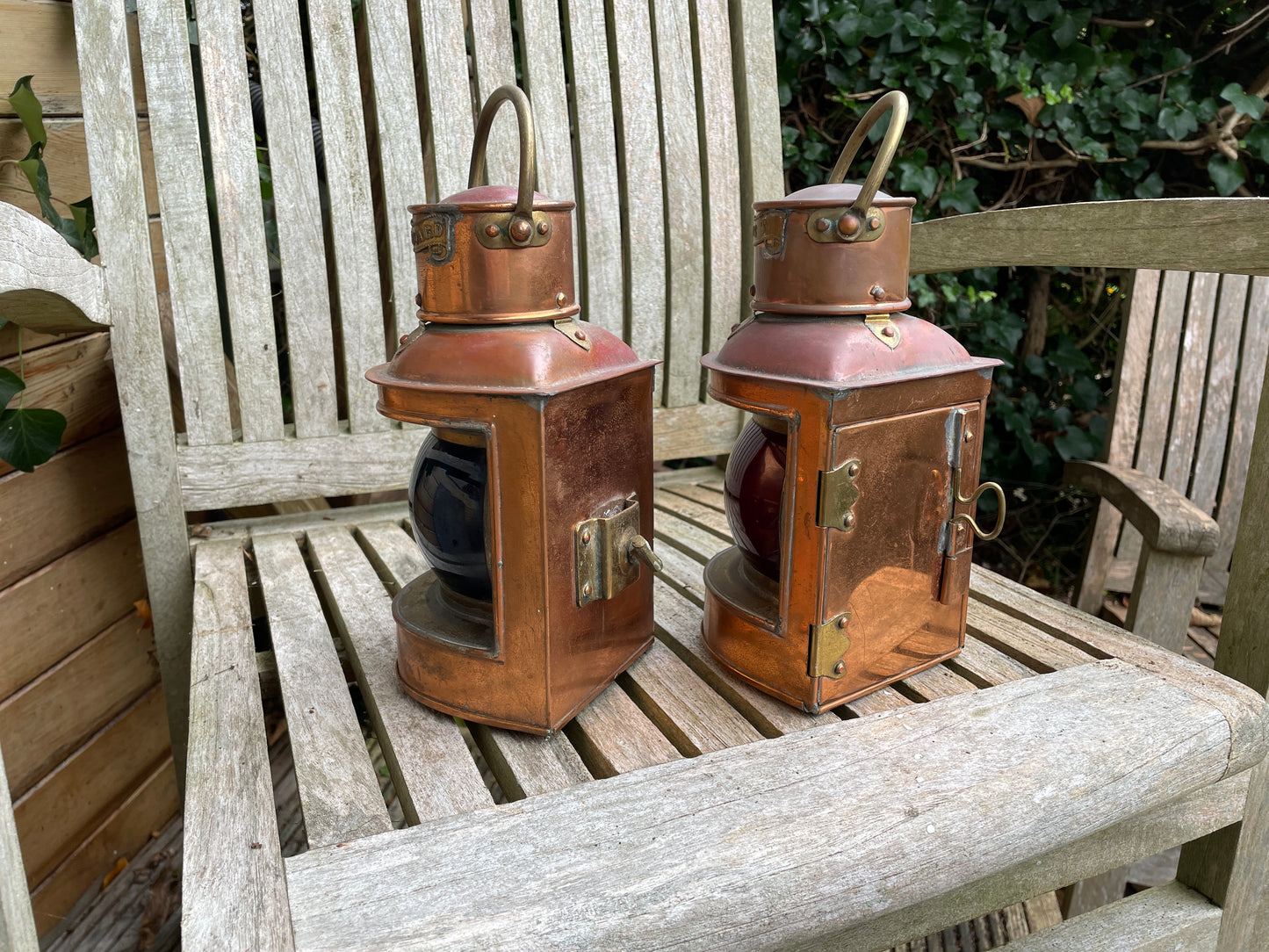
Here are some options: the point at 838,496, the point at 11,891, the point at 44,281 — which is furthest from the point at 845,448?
the point at 44,281

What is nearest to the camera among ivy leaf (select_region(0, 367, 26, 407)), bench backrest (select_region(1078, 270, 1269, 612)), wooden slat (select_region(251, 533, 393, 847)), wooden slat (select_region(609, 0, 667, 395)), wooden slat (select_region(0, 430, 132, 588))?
wooden slat (select_region(251, 533, 393, 847))

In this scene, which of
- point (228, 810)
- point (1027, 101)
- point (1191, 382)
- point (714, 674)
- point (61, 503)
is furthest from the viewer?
point (1027, 101)

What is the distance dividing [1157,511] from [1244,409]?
790 millimetres

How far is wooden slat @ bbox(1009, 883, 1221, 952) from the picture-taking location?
1050 mm

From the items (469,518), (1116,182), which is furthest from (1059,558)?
(469,518)

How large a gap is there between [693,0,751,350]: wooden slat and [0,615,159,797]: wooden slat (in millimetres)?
1260

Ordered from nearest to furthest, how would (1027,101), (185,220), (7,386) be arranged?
(7,386), (185,220), (1027,101)

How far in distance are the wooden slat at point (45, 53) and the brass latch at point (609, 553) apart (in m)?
1.15

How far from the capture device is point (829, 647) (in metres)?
0.91

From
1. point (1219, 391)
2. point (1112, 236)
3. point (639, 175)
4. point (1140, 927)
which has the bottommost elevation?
point (1140, 927)

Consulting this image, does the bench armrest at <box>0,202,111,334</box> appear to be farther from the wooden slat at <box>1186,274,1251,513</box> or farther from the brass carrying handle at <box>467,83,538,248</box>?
the wooden slat at <box>1186,274,1251,513</box>

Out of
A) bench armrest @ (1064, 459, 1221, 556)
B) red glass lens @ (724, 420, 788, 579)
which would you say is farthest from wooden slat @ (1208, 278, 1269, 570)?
red glass lens @ (724, 420, 788, 579)

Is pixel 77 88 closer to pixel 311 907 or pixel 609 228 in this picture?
pixel 609 228

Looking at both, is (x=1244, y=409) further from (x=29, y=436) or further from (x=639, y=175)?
(x=29, y=436)
